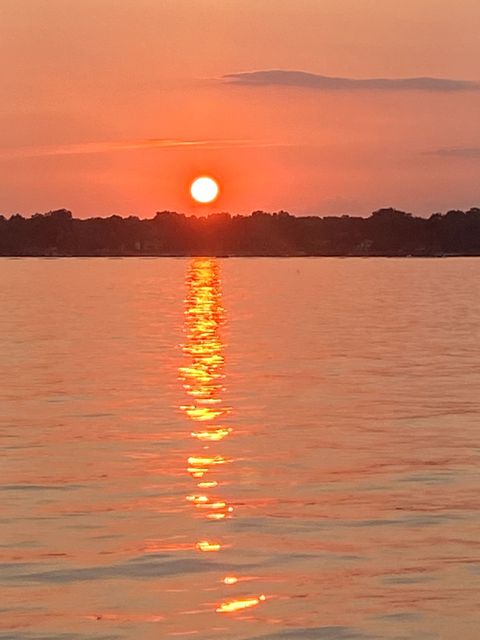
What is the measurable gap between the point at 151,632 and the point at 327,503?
5949 mm

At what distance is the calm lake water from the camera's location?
1411 centimetres

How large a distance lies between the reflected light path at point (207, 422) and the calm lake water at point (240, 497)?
5 centimetres

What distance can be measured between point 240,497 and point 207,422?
823cm

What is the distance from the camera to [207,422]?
27844 mm

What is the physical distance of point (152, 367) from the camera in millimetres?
40250

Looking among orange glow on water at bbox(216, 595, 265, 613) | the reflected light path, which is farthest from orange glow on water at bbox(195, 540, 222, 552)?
orange glow on water at bbox(216, 595, 265, 613)

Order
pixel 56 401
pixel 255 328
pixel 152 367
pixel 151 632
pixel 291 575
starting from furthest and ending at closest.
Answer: pixel 255 328, pixel 152 367, pixel 56 401, pixel 291 575, pixel 151 632

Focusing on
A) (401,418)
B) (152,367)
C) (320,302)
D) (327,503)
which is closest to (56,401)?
(401,418)

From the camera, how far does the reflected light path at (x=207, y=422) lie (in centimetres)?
1677

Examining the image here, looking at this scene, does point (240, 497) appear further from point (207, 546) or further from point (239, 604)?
point (239, 604)

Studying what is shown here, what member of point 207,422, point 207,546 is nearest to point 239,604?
point 207,546

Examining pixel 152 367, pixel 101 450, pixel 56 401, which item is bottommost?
pixel 101 450

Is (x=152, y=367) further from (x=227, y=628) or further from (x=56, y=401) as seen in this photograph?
(x=227, y=628)

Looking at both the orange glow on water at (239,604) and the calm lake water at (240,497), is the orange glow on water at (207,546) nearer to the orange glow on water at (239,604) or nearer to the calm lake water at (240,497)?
the calm lake water at (240,497)
